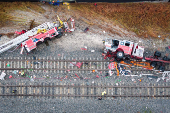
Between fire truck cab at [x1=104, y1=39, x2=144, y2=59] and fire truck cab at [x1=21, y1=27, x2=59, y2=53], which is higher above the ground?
fire truck cab at [x1=21, y1=27, x2=59, y2=53]

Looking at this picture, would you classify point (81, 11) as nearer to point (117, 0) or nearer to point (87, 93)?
point (117, 0)

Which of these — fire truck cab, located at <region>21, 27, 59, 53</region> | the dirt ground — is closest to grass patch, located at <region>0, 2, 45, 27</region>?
the dirt ground

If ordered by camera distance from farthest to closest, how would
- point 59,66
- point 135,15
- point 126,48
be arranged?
1. point 135,15
2. point 59,66
3. point 126,48

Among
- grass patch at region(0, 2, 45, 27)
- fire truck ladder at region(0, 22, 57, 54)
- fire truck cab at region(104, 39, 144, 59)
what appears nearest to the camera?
fire truck cab at region(104, 39, 144, 59)

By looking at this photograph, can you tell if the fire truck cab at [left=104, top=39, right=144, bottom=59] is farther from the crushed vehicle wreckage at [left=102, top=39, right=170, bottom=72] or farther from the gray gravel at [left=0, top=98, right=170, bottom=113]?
the gray gravel at [left=0, top=98, right=170, bottom=113]

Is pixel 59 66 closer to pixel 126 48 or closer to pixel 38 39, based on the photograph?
pixel 38 39

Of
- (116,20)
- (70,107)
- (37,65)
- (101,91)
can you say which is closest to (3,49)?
(37,65)

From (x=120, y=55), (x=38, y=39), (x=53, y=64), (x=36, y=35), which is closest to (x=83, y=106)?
(x=53, y=64)
